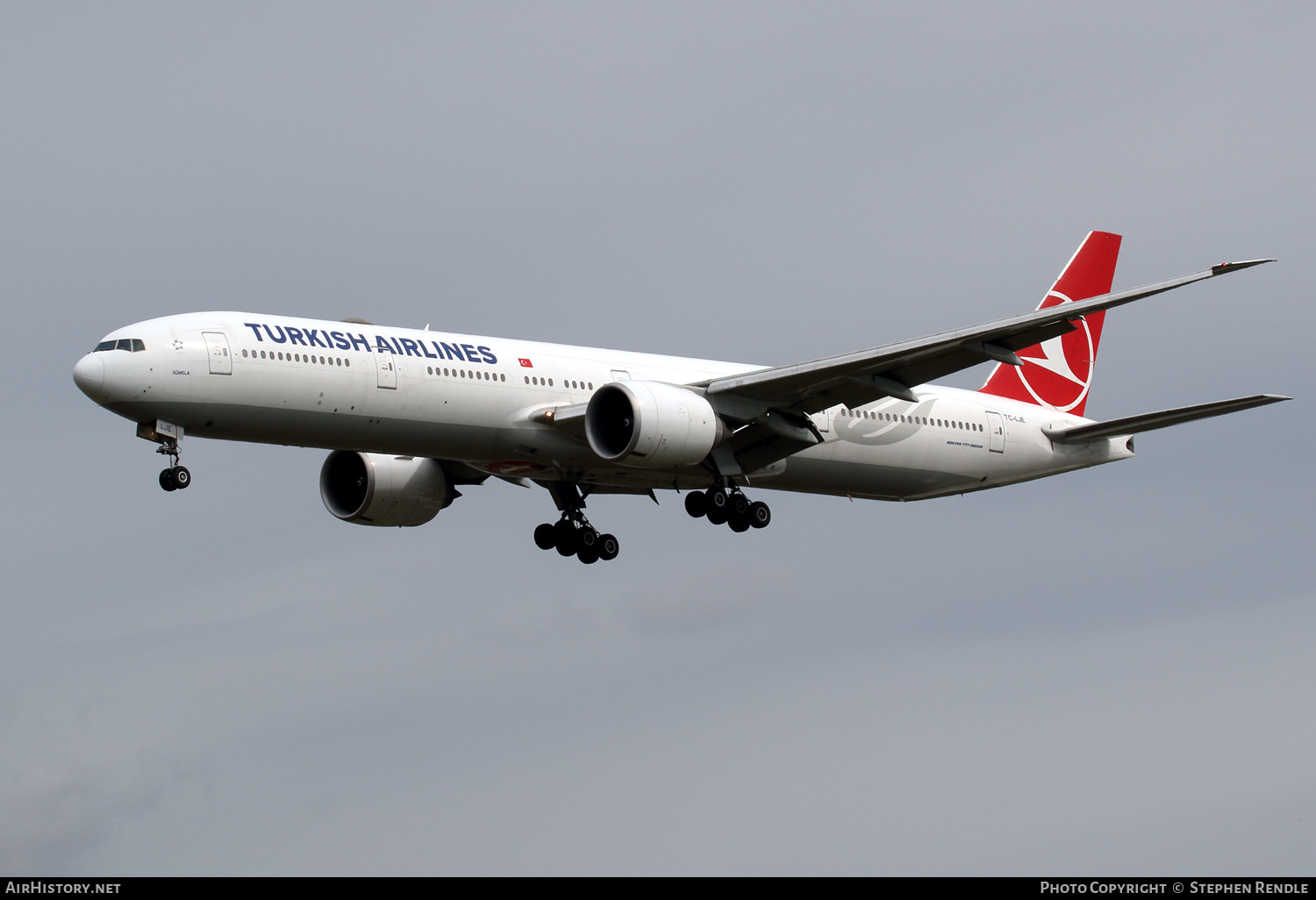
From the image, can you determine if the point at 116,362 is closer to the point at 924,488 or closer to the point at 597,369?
the point at 597,369

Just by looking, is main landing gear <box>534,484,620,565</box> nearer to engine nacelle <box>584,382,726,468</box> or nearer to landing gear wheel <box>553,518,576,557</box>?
landing gear wheel <box>553,518,576,557</box>

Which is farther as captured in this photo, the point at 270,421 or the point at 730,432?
the point at 730,432

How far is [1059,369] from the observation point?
167ft

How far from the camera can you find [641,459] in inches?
1519

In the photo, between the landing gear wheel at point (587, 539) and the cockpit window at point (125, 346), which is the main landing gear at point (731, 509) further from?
the cockpit window at point (125, 346)

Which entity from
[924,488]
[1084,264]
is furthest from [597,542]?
[1084,264]

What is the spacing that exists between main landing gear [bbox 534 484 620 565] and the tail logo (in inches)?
527

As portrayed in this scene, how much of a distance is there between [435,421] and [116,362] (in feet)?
22.2

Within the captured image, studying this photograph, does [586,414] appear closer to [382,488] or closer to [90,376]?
[382,488]

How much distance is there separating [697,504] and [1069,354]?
15.0 m

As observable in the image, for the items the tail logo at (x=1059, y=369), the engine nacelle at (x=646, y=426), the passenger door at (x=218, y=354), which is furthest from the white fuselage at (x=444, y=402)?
the tail logo at (x=1059, y=369)

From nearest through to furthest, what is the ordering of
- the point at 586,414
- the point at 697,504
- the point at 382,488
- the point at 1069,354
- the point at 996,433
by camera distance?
1. the point at 586,414
2. the point at 697,504
3. the point at 382,488
4. the point at 996,433
5. the point at 1069,354

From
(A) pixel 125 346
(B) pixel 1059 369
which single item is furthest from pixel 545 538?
(B) pixel 1059 369

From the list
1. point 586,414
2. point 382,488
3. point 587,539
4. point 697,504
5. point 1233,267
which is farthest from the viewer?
point 587,539
